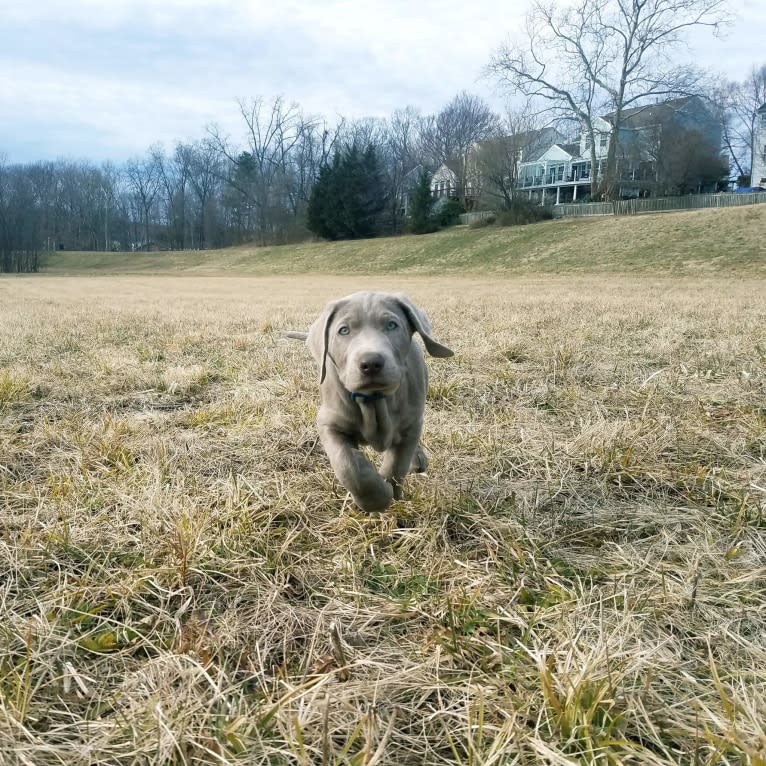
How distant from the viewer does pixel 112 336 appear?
728 cm

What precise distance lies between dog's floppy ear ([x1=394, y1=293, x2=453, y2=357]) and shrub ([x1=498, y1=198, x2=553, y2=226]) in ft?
127

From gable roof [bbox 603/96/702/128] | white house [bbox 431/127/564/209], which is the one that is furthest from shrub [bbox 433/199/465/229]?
gable roof [bbox 603/96/702/128]

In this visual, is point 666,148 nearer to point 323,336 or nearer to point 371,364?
point 323,336

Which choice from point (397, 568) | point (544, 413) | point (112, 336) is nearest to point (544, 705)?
point (397, 568)

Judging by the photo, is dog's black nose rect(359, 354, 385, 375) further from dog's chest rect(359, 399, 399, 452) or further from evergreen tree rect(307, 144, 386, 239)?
evergreen tree rect(307, 144, 386, 239)

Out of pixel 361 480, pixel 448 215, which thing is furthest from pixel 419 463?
pixel 448 215

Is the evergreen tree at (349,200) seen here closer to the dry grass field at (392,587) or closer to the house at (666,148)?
the house at (666,148)

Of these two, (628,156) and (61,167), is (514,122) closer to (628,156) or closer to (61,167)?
(628,156)

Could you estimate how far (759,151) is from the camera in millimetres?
55219

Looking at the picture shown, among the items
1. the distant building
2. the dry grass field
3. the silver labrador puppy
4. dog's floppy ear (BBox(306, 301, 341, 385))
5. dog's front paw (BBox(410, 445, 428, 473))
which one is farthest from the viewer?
the distant building

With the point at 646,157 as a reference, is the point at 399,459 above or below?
below

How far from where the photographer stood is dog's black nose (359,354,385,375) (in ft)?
7.18

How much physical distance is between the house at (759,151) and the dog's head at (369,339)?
2548 inches

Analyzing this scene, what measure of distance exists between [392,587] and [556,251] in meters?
29.8
